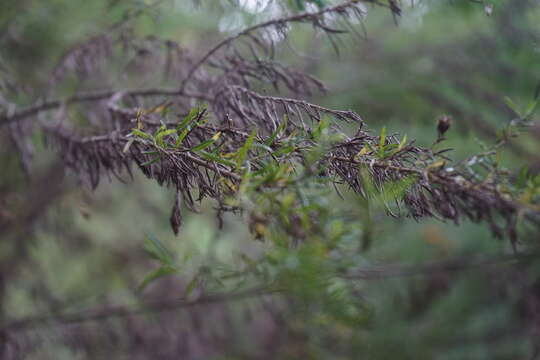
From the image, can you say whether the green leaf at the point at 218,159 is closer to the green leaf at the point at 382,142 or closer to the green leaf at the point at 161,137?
the green leaf at the point at 161,137

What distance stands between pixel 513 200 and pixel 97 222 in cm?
229

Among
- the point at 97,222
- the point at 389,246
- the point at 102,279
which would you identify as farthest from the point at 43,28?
the point at 389,246

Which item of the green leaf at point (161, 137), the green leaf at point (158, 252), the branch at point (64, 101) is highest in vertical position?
the branch at point (64, 101)

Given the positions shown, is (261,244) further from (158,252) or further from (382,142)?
(382,142)

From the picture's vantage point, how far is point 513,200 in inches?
23.4

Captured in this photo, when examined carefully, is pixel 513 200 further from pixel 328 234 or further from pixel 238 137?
pixel 238 137

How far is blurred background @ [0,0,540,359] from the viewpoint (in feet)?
4.62

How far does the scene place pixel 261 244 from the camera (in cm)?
110

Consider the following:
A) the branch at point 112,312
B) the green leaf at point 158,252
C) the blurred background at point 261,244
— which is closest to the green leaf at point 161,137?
the green leaf at point 158,252

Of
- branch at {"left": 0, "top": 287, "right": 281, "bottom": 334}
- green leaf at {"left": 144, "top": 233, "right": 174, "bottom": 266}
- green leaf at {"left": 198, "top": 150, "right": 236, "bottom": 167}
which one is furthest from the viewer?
branch at {"left": 0, "top": 287, "right": 281, "bottom": 334}

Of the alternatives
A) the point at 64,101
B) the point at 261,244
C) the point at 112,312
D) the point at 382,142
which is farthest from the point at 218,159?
the point at 112,312

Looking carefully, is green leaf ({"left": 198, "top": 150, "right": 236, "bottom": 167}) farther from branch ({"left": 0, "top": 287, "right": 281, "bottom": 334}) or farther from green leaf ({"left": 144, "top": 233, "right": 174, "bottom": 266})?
branch ({"left": 0, "top": 287, "right": 281, "bottom": 334})

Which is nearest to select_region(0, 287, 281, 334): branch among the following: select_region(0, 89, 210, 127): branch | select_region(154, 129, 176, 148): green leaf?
select_region(0, 89, 210, 127): branch

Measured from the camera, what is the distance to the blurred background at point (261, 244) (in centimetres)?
141
